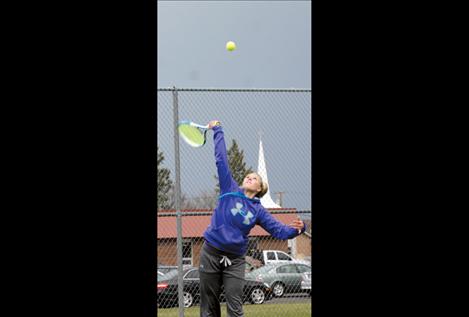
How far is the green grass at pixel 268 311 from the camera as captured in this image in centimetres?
638

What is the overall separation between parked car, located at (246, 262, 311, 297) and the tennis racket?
172 cm

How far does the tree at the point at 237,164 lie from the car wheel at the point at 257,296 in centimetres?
142

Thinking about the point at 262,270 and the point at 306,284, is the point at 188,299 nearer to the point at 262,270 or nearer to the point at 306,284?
the point at 262,270

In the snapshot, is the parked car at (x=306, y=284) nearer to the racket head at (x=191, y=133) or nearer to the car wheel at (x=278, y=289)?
the car wheel at (x=278, y=289)

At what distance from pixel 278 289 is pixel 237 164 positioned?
1575 mm

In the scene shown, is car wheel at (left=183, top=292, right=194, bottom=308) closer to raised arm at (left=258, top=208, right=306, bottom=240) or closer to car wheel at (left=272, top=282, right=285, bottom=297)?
car wheel at (left=272, top=282, right=285, bottom=297)

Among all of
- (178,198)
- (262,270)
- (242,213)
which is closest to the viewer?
(242,213)

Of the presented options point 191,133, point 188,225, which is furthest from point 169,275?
point 191,133

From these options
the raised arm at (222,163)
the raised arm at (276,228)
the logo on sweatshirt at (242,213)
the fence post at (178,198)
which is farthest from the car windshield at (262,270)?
the raised arm at (222,163)

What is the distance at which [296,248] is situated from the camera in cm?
719

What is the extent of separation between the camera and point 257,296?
7434 millimetres
